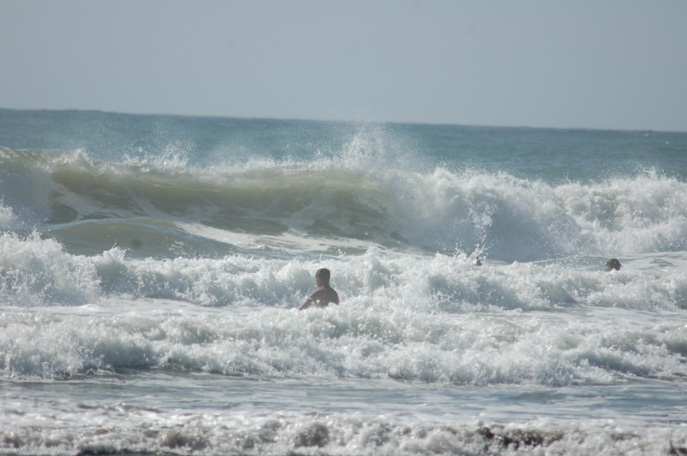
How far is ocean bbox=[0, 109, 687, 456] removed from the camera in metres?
5.16

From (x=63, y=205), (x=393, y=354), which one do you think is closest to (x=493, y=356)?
(x=393, y=354)

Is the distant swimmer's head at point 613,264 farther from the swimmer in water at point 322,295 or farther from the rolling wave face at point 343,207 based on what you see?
the swimmer in water at point 322,295

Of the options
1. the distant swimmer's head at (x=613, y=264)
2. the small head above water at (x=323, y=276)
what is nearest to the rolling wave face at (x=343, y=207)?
the distant swimmer's head at (x=613, y=264)

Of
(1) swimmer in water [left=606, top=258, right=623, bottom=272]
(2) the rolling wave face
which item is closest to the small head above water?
(2) the rolling wave face

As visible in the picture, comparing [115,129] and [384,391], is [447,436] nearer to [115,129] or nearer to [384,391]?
[384,391]

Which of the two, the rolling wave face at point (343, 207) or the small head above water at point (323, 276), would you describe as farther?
the rolling wave face at point (343, 207)

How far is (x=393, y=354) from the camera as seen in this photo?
285 inches

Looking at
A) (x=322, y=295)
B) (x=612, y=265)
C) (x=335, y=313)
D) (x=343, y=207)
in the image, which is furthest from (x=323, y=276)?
(x=343, y=207)

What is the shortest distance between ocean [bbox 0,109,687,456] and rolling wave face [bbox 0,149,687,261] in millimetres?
60

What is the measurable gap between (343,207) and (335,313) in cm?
987

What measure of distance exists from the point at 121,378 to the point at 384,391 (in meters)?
2.21

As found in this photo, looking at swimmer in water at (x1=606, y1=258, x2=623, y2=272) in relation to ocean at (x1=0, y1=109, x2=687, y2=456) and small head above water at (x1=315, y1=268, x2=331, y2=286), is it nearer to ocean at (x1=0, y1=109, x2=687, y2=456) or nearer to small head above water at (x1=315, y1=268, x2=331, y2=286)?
ocean at (x1=0, y1=109, x2=687, y2=456)

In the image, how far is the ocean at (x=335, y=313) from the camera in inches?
203

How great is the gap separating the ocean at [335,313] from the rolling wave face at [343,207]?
60 millimetres
